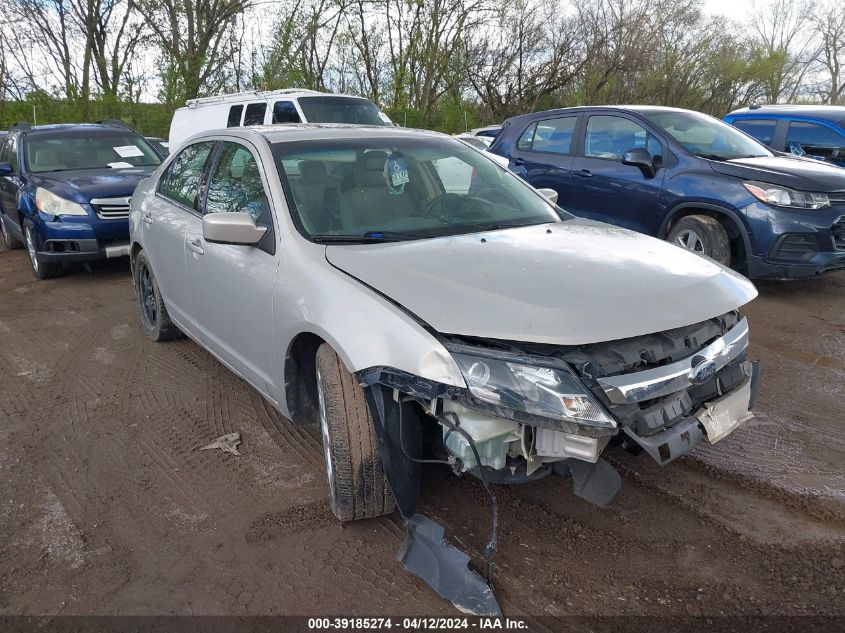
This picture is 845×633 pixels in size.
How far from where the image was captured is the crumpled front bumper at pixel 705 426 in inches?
93.8

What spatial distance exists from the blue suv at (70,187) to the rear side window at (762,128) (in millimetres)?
7948

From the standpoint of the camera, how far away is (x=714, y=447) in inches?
137

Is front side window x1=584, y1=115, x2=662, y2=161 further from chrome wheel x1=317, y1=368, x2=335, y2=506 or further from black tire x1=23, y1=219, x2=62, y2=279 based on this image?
black tire x1=23, y1=219, x2=62, y2=279

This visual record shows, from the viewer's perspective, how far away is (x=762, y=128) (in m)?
9.11

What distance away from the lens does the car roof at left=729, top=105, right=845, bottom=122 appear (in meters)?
8.53

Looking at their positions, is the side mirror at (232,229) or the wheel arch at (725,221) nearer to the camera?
the side mirror at (232,229)

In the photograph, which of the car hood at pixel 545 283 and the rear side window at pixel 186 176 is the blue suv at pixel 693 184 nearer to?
the car hood at pixel 545 283

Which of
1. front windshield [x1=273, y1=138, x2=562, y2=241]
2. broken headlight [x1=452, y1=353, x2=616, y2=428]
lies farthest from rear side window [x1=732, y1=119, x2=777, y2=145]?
broken headlight [x1=452, y1=353, x2=616, y2=428]

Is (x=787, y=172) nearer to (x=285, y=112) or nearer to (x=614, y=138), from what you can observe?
(x=614, y=138)

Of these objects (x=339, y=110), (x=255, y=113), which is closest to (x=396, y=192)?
(x=339, y=110)

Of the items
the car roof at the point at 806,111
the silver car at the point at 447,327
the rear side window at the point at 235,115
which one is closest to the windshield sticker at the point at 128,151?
the rear side window at the point at 235,115

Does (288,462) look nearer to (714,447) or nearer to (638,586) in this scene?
(638,586)

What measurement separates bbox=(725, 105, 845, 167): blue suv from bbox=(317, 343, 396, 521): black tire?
798 centimetres

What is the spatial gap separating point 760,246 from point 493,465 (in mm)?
4522
